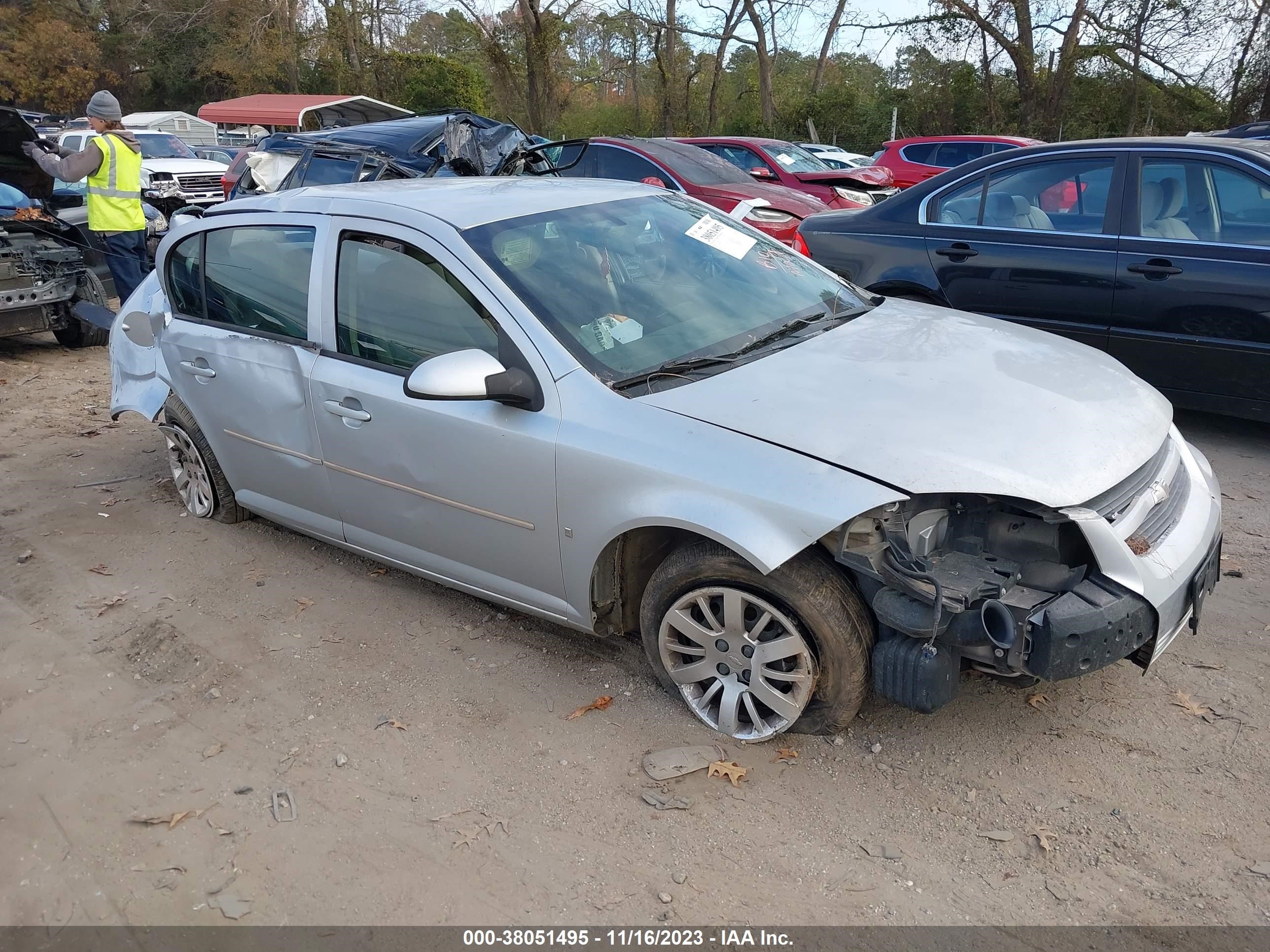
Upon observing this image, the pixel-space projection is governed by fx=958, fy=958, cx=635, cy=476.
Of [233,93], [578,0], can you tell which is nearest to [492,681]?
[578,0]

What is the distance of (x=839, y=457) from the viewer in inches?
107

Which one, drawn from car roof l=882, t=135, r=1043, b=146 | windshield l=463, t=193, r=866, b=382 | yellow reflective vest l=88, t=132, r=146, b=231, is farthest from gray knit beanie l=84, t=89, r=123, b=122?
car roof l=882, t=135, r=1043, b=146

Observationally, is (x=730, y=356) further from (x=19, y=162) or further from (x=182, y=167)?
(x=182, y=167)

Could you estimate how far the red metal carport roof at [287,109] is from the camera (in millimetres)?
27828

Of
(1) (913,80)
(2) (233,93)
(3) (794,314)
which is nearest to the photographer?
(3) (794,314)

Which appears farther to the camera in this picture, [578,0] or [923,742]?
[578,0]

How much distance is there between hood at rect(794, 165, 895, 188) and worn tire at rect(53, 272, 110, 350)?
843cm

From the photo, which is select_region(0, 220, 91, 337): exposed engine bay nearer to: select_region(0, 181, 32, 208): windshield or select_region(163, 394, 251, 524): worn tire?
select_region(0, 181, 32, 208): windshield

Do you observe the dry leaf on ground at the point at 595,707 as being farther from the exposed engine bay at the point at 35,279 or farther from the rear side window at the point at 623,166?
the rear side window at the point at 623,166

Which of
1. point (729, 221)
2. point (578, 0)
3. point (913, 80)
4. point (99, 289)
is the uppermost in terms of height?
point (578, 0)

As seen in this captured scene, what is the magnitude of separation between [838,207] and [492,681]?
990 centimetres

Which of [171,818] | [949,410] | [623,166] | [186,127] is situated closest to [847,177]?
[623,166]

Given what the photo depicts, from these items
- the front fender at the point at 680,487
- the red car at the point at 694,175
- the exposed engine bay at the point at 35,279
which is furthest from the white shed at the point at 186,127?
the front fender at the point at 680,487
